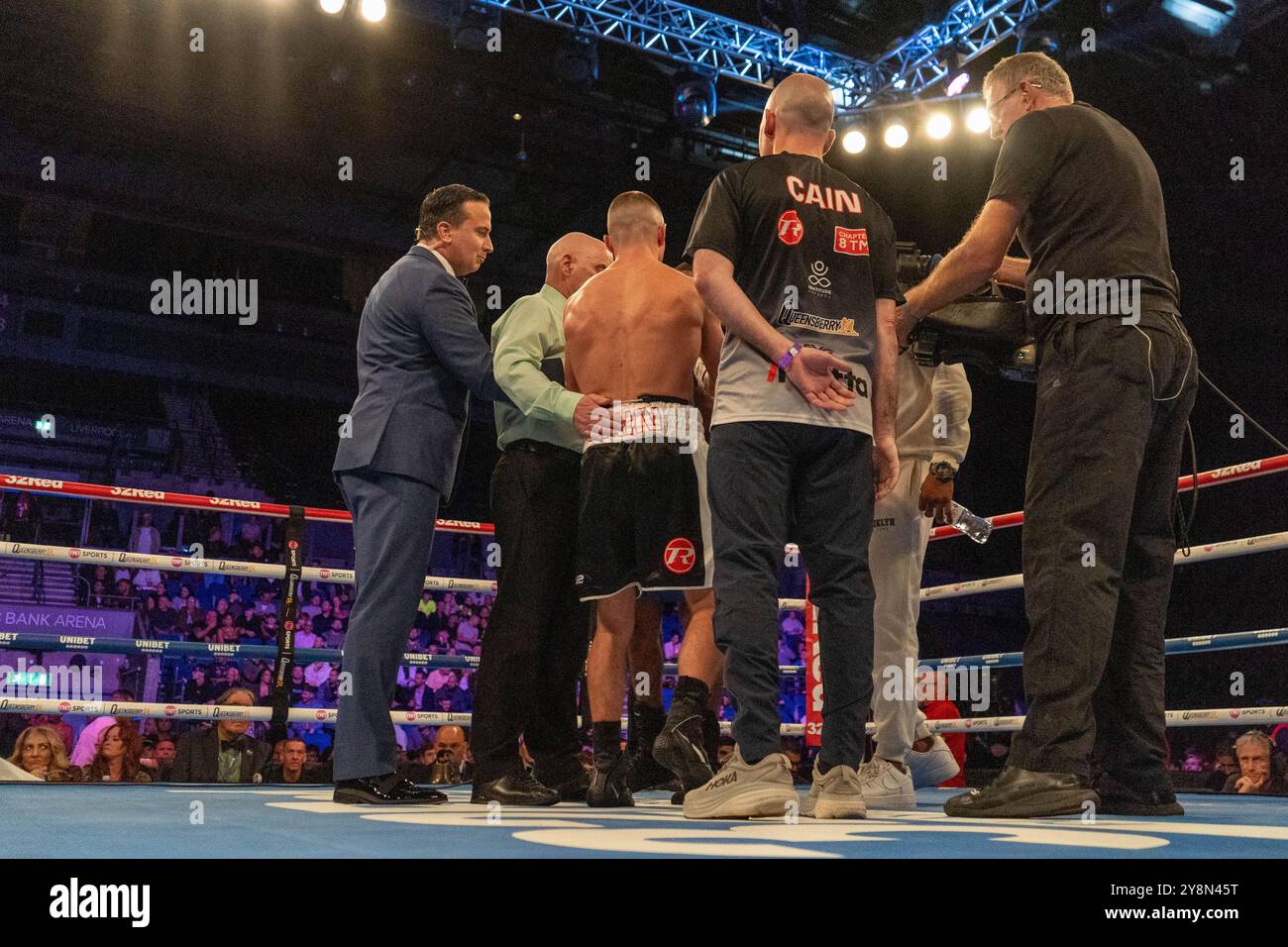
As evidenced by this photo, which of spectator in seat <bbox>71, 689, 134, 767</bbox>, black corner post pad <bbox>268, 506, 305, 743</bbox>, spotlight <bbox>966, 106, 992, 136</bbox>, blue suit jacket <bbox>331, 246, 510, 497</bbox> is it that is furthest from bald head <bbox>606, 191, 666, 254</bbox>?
spotlight <bbox>966, 106, 992, 136</bbox>

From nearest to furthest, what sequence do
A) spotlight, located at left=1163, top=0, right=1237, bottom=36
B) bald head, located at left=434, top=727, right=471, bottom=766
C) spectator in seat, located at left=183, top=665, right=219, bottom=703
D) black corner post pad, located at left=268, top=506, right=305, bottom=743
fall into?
black corner post pad, located at left=268, top=506, right=305, bottom=743 → spotlight, located at left=1163, top=0, right=1237, bottom=36 → bald head, located at left=434, top=727, right=471, bottom=766 → spectator in seat, located at left=183, top=665, right=219, bottom=703

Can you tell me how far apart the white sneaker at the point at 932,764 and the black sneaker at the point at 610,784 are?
2.98 feet

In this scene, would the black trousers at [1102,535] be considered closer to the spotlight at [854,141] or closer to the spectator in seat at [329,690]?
the spotlight at [854,141]

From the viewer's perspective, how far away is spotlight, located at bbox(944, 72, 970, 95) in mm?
7027

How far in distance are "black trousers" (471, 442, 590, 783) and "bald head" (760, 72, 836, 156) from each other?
89cm

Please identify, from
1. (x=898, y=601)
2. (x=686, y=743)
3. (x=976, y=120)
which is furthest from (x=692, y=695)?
(x=976, y=120)

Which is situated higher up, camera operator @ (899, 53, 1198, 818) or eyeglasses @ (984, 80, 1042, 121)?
eyeglasses @ (984, 80, 1042, 121)

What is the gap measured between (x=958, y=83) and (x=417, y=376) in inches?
223

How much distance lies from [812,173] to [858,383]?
42cm

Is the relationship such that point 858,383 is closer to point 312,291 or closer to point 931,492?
point 931,492

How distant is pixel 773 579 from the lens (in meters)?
1.98

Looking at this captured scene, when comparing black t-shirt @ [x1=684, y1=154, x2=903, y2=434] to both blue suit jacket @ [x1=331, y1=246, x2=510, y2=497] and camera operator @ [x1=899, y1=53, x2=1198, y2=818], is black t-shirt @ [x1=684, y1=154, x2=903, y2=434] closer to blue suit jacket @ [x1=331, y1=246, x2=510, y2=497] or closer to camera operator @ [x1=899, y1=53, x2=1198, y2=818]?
camera operator @ [x1=899, y1=53, x2=1198, y2=818]

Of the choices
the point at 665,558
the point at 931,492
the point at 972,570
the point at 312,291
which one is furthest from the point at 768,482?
the point at 972,570

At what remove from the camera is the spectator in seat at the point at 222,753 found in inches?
206
